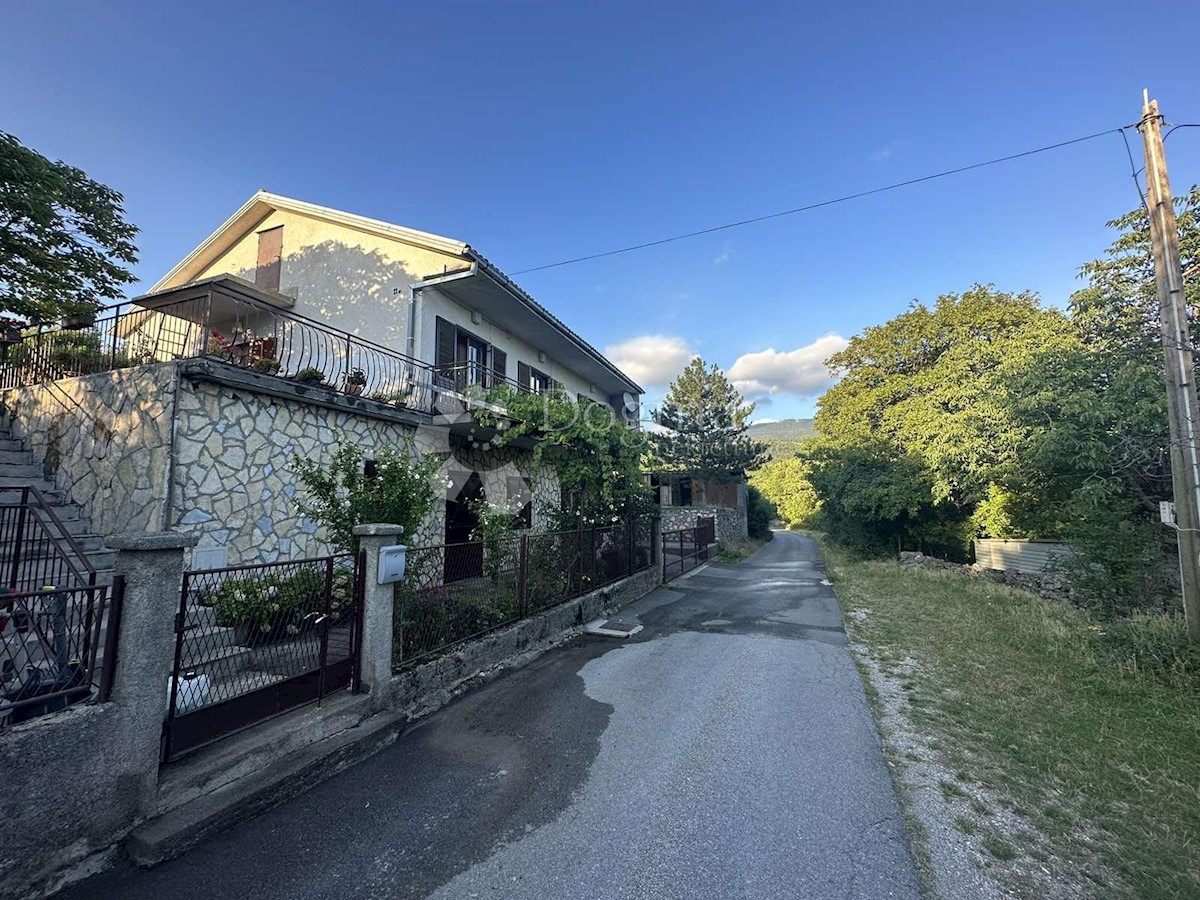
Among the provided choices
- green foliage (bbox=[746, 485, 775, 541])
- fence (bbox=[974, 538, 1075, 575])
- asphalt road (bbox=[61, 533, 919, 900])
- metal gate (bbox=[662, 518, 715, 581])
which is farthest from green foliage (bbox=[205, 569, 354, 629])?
green foliage (bbox=[746, 485, 775, 541])

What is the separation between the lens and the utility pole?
5.76m

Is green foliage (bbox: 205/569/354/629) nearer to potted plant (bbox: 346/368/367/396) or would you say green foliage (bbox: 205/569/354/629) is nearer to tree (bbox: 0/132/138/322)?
potted plant (bbox: 346/368/367/396)

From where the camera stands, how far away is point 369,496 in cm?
519

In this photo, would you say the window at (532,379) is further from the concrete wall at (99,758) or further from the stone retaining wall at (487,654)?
the concrete wall at (99,758)

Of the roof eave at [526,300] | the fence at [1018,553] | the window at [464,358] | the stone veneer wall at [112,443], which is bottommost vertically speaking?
the fence at [1018,553]

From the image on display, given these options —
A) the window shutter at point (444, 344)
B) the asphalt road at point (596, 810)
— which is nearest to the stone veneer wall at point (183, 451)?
the window shutter at point (444, 344)

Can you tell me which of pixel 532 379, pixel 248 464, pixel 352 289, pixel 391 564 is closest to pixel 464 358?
pixel 352 289

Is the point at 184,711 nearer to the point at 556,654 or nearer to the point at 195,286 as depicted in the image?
the point at 556,654

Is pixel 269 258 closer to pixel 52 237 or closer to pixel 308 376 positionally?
pixel 52 237

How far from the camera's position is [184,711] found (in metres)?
3.23

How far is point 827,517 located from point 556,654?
24.7 metres

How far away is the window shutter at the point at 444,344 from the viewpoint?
398 inches

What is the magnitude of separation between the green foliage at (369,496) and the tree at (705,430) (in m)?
20.9

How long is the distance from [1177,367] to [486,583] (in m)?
8.63
